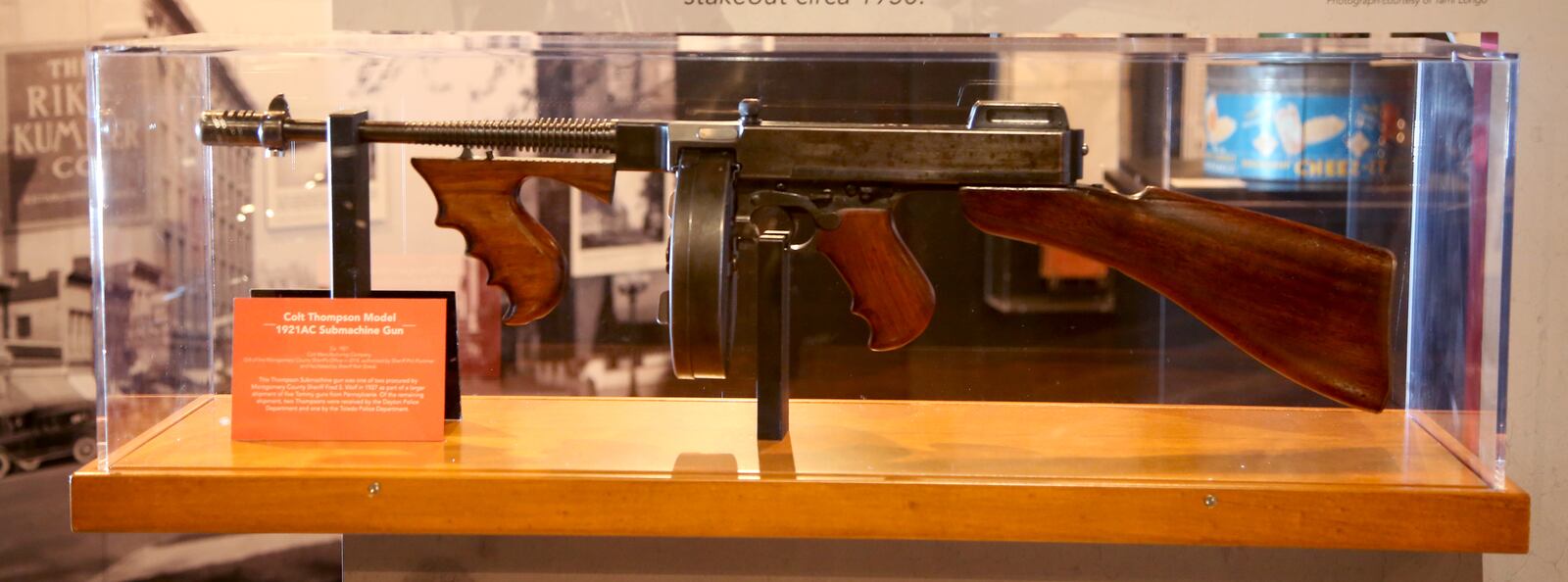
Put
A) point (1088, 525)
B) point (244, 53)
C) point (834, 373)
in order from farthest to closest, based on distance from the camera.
Result: point (834, 373) → point (244, 53) → point (1088, 525)

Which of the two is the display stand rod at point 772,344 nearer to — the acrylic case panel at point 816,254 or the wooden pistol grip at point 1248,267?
the acrylic case panel at point 816,254

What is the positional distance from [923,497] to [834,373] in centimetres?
33

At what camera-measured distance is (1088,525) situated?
1081 mm

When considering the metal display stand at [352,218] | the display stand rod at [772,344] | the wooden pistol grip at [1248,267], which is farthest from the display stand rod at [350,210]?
the wooden pistol grip at [1248,267]

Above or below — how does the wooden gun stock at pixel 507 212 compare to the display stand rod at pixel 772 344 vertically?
above

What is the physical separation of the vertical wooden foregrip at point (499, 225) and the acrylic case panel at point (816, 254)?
3.3 inches

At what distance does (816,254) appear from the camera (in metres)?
1.38

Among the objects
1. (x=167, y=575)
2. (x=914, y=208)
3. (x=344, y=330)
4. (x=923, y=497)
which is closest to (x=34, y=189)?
(x=167, y=575)

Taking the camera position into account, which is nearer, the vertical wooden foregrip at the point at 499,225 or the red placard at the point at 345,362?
the red placard at the point at 345,362

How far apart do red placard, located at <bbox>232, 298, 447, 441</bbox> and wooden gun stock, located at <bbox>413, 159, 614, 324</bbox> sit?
0.39 feet

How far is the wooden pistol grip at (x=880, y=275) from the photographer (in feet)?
3.89

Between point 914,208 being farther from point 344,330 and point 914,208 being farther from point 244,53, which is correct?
point 244,53

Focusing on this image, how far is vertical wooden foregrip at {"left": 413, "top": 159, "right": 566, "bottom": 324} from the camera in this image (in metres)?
1.26

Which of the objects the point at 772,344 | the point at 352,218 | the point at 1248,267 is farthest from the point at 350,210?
the point at 1248,267
